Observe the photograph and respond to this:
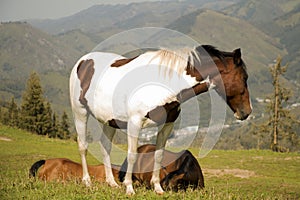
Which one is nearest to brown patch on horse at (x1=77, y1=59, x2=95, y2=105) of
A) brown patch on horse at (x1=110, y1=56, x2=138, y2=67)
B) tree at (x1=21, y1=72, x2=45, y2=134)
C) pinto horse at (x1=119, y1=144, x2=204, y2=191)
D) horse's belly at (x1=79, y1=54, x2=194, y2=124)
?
horse's belly at (x1=79, y1=54, x2=194, y2=124)

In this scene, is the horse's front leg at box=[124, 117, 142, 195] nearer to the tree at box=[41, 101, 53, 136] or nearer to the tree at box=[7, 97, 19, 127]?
the tree at box=[41, 101, 53, 136]

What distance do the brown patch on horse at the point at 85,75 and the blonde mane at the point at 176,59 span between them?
5.69ft

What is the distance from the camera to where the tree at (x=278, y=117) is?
39469 mm

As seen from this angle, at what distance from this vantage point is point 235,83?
6863 millimetres

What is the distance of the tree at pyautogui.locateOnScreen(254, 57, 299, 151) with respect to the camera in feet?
129

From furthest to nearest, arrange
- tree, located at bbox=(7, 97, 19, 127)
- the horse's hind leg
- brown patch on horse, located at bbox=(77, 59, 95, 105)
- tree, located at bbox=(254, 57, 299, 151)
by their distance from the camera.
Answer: tree, located at bbox=(7, 97, 19, 127), tree, located at bbox=(254, 57, 299, 151), the horse's hind leg, brown patch on horse, located at bbox=(77, 59, 95, 105)

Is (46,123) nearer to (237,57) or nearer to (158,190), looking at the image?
(158,190)

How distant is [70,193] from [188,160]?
182 inches

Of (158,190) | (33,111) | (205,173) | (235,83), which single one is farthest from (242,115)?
(33,111)

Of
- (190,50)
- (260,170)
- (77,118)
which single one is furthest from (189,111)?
(260,170)

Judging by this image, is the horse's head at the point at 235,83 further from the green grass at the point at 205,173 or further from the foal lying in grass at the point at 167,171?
the foal lying in grass at the point at 167,171

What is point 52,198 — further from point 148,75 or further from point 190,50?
point 190,50

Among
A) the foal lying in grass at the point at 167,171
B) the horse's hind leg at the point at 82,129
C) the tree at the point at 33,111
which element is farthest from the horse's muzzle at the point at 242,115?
the tree at the point at 33,111

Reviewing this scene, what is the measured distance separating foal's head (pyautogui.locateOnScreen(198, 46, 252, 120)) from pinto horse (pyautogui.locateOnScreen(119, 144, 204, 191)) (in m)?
3.23
